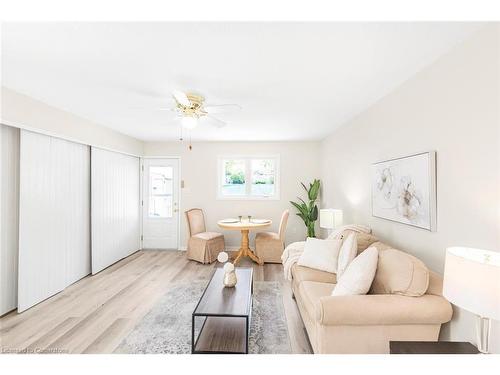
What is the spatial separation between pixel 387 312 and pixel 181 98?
2.24 m

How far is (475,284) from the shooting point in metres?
1.08

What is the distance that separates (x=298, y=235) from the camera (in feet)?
16.7

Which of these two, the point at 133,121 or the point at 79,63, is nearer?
the point at 79,63

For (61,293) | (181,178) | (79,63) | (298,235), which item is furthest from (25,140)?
(298,235)

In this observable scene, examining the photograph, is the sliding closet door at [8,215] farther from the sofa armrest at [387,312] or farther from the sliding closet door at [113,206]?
the sofa armrest at [387,312]

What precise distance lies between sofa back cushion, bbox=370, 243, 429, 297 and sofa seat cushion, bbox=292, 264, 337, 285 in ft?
1.64

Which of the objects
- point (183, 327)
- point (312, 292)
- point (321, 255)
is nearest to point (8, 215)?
point (183, 327)

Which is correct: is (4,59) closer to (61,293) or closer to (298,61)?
(298,61)

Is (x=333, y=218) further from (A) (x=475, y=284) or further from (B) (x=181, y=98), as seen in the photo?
(B) (x=181, y=98)

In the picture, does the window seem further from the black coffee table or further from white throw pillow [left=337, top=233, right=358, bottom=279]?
white throw pillow [left=337, top=233, right=358, bottom=279]

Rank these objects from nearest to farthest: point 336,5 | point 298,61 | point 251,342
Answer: point 336,5, point 298,61, point 251,342

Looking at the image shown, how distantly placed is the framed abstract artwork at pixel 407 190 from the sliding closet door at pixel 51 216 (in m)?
3.80

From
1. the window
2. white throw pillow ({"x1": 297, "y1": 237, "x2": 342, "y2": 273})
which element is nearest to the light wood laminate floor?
white throw pillow ({"x1": 297, "y1": 237, "x2": 342, "y2": 273})

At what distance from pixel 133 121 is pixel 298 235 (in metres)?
3.69
